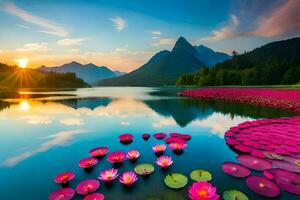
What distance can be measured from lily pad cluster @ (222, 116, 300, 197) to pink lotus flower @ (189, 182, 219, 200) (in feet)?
3.61

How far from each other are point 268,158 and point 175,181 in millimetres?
3162

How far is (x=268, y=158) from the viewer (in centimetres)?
543

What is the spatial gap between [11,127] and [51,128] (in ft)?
7.65

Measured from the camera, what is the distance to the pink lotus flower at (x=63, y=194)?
3.54 metres

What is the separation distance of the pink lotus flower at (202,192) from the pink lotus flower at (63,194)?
230cm

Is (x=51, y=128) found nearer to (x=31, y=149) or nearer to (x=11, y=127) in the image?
(x=11, y=127)

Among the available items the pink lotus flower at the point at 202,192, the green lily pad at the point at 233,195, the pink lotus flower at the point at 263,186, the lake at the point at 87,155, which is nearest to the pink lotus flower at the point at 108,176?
the lake at the point at 87,155

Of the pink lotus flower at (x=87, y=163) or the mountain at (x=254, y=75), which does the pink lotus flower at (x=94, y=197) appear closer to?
the pink lotus flower at (x=87, y=163)

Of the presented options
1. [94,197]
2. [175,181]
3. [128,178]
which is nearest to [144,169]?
Result: [128,178]

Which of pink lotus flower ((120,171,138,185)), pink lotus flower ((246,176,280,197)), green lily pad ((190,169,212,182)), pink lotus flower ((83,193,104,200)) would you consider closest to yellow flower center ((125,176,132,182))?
pink lotus flower ((120,171,138,185))

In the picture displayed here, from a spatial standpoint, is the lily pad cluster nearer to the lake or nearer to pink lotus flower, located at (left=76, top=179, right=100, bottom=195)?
the lake

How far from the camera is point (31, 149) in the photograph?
690cm

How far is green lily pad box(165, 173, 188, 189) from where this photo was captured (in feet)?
13.1

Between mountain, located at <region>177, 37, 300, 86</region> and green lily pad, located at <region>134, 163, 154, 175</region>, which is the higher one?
mountain, located at <region>177, 37, 300, 86</region>
